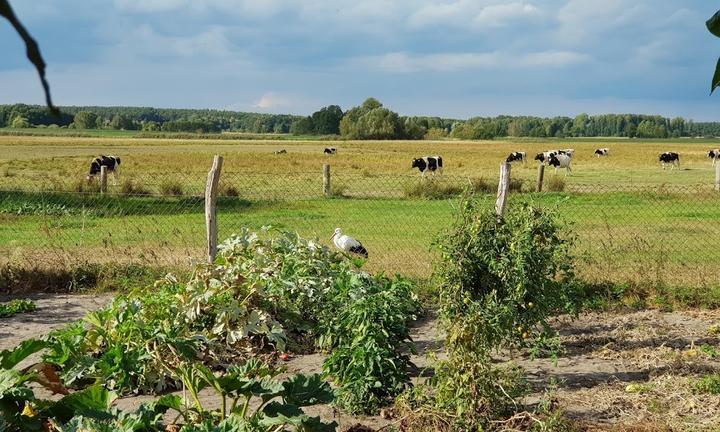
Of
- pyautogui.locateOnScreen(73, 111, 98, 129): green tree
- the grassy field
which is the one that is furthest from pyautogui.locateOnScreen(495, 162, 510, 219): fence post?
pyautogui.locateOnScreen(73, 111, 98, 129): green tree

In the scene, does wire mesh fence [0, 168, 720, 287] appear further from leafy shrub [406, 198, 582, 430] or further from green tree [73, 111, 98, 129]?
green tree [73, 111, 98, 129]

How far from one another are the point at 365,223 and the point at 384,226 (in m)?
0.58

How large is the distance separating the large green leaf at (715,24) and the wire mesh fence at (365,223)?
5.88m

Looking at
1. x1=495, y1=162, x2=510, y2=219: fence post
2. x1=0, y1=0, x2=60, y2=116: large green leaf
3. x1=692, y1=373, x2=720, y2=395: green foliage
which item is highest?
x1=0, y1=0, x2=60, y2=116: large green leaf

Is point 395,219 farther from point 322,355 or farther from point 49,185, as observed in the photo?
point 49,185

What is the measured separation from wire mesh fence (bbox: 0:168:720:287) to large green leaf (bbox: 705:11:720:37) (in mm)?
5875

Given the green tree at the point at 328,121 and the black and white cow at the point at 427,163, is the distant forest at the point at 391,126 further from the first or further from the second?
the black and white cow at the point at 427,163

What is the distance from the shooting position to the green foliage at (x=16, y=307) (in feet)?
29.1

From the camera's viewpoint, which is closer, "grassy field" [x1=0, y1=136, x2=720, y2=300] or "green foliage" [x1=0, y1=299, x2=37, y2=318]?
"green foliage" [x1=0, y1=299, x2=37, y2=318]

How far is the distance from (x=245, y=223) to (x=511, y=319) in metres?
10.8

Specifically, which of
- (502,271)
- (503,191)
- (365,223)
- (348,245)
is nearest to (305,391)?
(502,271)

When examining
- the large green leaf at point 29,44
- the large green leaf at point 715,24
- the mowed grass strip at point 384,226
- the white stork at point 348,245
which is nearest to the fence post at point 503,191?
the mowed grass strip at point 384,226

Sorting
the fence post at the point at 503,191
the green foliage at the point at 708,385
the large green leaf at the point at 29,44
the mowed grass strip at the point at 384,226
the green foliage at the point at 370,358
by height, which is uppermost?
the large green leaf at the point at 29,44

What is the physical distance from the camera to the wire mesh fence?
11328 mm
